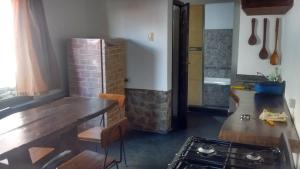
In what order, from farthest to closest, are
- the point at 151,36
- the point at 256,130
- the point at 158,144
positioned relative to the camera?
1. the point at 151,36
2. the point at 158,144
3. the point at 256,130

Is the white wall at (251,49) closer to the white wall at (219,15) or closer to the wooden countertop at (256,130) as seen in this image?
the white wall at (219,15)

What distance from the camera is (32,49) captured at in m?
3.12

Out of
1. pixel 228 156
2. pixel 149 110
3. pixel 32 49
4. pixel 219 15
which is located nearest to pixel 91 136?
pixel 32 49

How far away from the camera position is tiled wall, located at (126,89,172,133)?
13.2 feet

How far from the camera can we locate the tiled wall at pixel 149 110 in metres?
4.04

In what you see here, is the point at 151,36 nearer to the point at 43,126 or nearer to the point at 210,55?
the point at 210,55

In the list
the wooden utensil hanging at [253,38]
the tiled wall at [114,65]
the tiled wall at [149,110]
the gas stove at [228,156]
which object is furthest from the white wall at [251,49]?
the gas stove at [228,156]

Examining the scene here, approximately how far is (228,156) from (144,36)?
2.85 meters

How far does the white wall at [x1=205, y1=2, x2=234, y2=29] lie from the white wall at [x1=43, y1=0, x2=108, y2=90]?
5.77ft

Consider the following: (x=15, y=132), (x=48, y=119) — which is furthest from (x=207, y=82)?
(x=15, y=132)

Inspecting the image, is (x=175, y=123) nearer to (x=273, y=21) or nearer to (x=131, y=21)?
(x=131, y=21)

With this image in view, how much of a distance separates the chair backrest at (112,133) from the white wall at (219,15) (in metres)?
3.12

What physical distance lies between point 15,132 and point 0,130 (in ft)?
0.49

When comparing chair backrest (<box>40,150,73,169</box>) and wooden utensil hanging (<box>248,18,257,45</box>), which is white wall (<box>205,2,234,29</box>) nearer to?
wooden utensil hanging (<box>248,18,257,45</box>)
